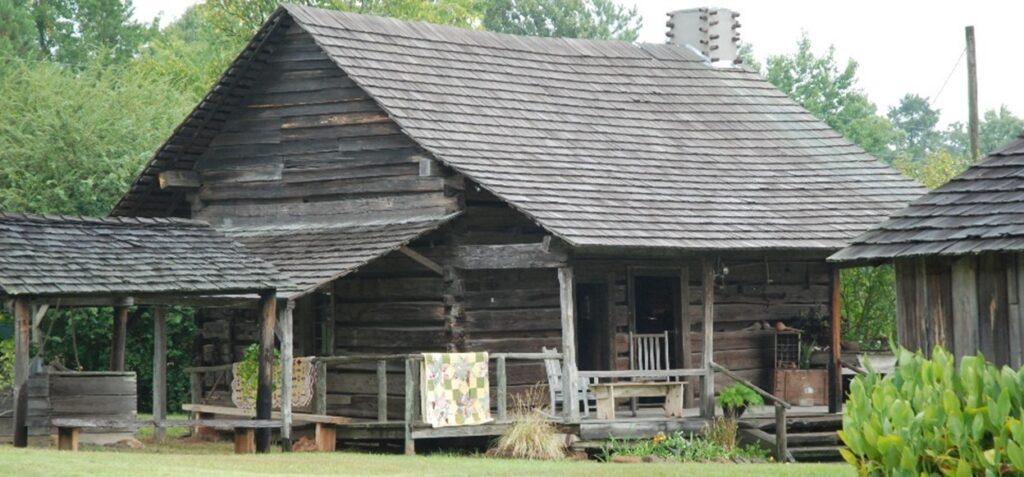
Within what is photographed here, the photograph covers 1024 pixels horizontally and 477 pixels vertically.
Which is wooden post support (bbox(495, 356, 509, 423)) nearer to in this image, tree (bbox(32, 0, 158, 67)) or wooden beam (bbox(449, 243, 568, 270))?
wooden beam (bbox(449, 243, 568, 270))

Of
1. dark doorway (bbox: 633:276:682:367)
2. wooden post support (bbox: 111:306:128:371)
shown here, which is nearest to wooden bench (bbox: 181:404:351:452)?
wooden post support (bbox: 111:306:128:371)

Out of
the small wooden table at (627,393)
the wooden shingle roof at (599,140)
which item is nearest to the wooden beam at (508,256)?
the wooden shingle roof at (599,140)

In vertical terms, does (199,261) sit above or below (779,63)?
below

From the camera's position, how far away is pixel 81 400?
22281mm

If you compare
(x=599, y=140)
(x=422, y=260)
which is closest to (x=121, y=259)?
(x=422, y=260)

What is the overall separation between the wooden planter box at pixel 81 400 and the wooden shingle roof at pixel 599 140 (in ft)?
16.8

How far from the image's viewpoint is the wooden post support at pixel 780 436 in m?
24.0

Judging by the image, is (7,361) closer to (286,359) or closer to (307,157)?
(307,157)

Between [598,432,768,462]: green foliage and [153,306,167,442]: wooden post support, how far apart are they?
5.96 m

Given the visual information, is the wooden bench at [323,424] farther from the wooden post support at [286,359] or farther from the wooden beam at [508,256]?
the wooden beam at [508,256]

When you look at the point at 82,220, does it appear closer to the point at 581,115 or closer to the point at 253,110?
the point at 253,110

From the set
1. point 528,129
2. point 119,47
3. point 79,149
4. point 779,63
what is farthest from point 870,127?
point 528,129

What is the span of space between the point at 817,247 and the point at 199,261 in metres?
8.61

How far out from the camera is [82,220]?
21.9m
